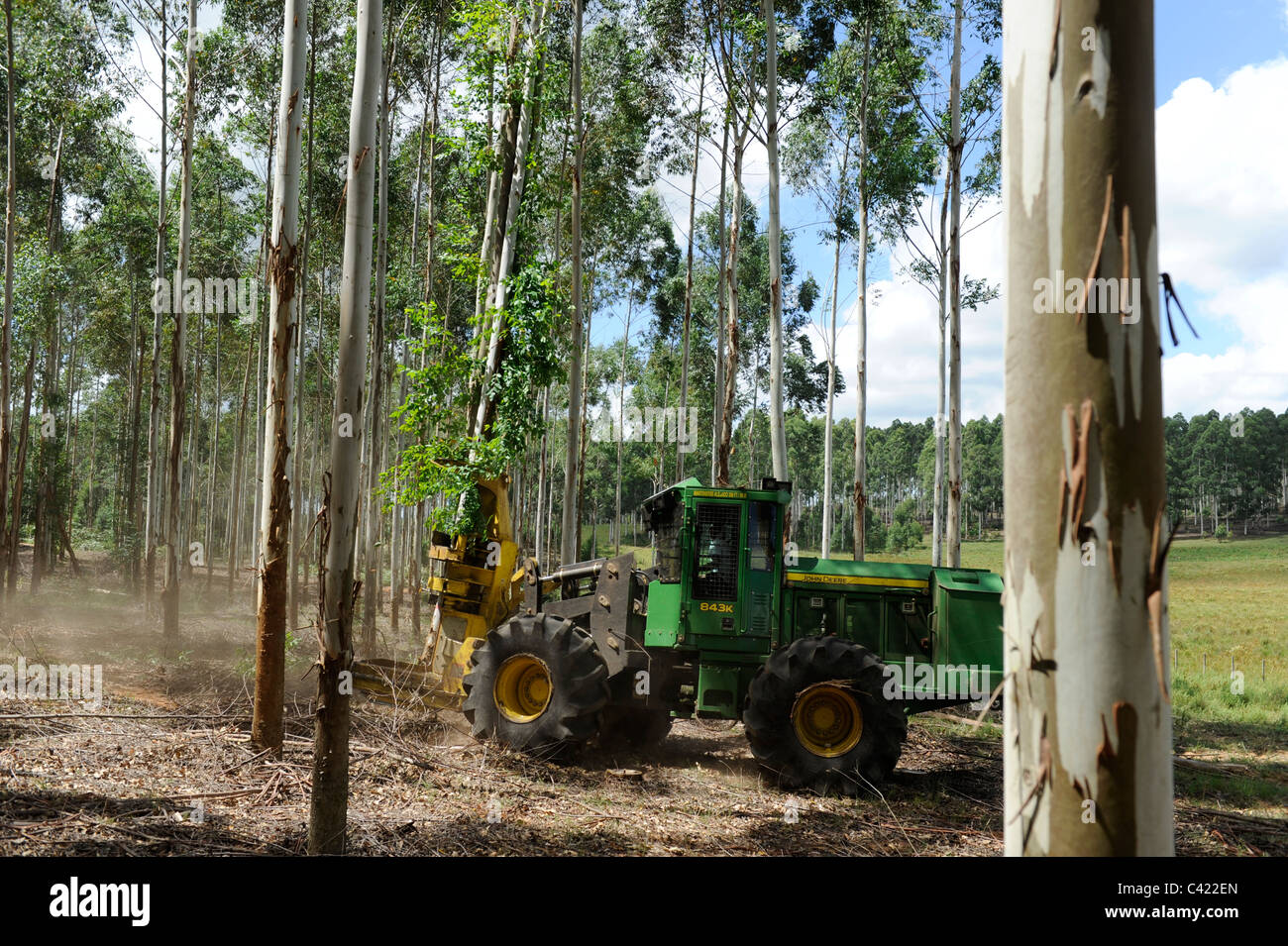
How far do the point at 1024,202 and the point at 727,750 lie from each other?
8.89m

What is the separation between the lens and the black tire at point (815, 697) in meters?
7.61

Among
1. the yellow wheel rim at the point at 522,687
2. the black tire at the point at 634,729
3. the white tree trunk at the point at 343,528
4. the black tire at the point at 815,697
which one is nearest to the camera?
the white tree trunk at the point at 343,528

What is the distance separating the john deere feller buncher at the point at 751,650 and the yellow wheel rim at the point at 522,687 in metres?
0.02

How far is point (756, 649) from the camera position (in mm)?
8250

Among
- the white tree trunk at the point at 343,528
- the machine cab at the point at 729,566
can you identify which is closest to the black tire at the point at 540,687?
A: the machine cab at the point at 729,566

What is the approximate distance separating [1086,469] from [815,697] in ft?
22.3

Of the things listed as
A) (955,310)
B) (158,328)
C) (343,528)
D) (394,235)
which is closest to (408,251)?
(394,235)

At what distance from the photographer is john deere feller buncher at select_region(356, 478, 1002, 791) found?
25.2 ft

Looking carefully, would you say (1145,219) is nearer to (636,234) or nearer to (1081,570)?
(1081,570)

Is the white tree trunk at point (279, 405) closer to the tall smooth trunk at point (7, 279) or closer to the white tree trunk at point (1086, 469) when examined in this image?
the white tree trunk at point (1086, 469)

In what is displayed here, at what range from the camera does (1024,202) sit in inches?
61.0

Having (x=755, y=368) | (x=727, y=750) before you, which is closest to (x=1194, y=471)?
(x=755, y=368)

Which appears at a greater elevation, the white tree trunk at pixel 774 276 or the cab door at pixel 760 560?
the white tree trunk at pixel 774 276

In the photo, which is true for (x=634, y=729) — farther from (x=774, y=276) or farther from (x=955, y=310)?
(x=955, y=310)
